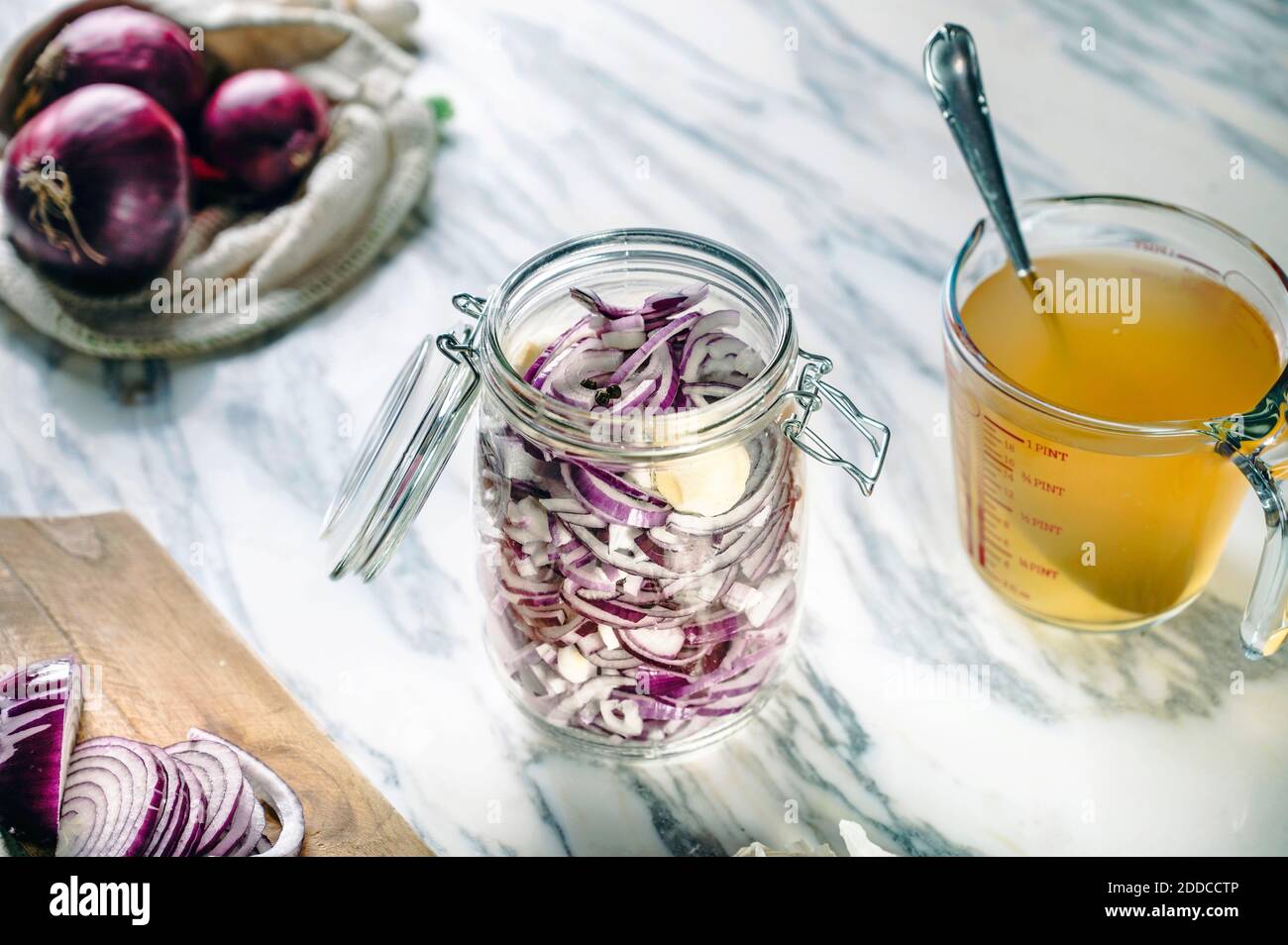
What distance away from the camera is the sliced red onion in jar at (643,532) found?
2.74 feet

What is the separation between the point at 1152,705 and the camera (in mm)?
1017

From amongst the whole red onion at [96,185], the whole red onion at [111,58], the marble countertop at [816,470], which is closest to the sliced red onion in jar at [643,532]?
the marble countertop at [816,470]

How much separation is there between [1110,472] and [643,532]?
1.14ft

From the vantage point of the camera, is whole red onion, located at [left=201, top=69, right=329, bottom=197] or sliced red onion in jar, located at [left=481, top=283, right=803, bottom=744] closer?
sliced red onion in jar, located at [left=481, top=283, right=803, bottom=744]

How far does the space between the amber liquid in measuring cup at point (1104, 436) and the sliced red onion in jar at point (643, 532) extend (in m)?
0.19

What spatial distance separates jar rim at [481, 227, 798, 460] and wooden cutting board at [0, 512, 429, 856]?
0.34m

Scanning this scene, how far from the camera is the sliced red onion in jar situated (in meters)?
0.83

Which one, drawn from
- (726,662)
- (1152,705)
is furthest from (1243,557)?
(726,662)

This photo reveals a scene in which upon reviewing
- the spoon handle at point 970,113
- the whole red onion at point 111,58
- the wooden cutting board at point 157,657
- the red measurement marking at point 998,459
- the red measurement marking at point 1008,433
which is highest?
the spoon handle at point 970,113

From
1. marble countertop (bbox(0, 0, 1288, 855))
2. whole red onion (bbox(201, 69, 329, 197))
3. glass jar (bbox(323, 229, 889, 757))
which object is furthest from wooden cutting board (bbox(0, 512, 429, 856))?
whole red onion (bbox(201, 69, 329, 197))

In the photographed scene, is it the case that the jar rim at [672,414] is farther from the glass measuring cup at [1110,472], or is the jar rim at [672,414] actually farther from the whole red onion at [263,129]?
the whole red onion at [263,129]

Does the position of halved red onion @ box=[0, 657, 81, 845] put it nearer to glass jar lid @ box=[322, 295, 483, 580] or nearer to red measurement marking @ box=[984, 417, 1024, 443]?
glass jar lid @ box=[322, 295, 483, 580]

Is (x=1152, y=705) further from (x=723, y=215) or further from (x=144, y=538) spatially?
(x=144, y=538)

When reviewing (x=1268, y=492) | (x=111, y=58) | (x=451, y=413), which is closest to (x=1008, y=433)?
(x=1268, y=492)
